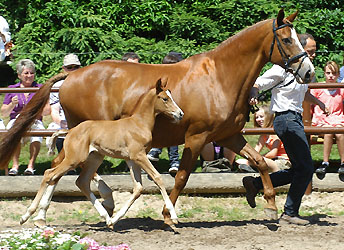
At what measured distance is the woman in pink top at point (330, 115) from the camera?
375 inches

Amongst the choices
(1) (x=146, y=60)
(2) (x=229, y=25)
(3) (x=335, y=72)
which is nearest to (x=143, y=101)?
(3) (x=335, y=72)

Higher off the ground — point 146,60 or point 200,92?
point 200,92

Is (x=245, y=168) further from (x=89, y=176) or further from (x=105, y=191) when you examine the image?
(x=89, y=176)

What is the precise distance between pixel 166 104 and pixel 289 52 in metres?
1.34

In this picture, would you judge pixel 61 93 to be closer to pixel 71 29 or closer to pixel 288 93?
pixel 288 93

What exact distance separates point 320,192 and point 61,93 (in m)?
3.65

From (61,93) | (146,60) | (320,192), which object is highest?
→ (61,93)

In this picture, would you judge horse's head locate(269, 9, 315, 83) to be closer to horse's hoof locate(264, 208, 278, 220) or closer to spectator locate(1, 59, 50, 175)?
horse's hoof locate(264, 208, 278, 220)

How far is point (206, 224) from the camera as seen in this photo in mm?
8117

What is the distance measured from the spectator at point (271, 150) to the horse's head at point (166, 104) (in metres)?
2.45

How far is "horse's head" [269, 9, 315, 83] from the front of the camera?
285 inches

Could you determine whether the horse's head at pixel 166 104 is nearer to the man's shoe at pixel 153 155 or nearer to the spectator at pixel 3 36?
the man's shoe at pixel 153 155

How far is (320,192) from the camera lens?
9.45 metres

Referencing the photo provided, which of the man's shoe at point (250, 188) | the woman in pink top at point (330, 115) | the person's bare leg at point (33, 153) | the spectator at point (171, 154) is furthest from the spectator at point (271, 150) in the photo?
the person's bare leg at point (33, 153)
